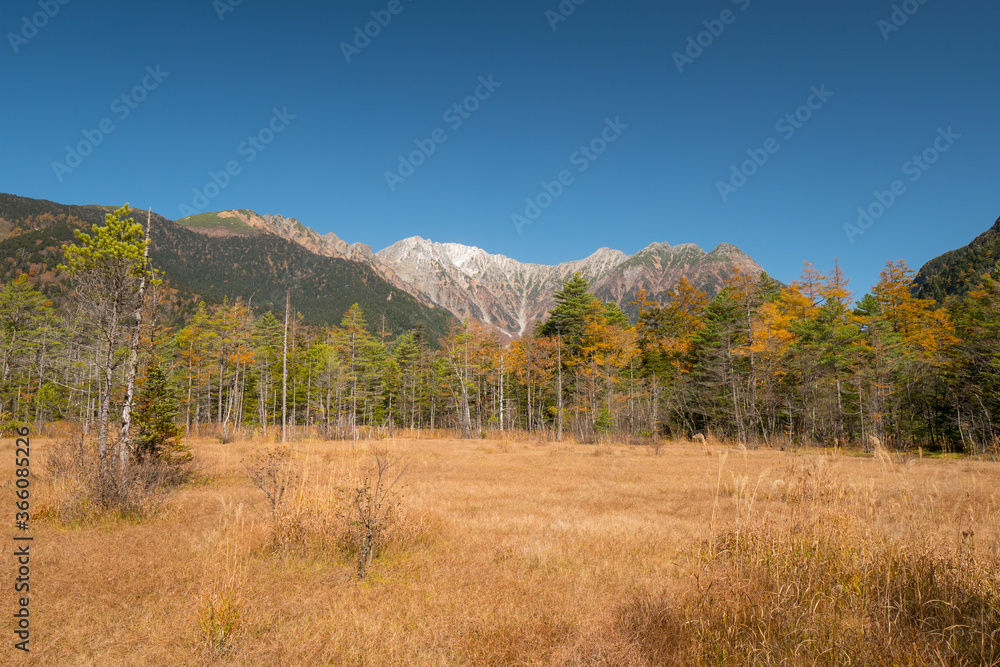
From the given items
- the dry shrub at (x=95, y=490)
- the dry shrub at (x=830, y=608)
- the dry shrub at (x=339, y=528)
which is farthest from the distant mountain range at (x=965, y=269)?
the dry shrub at (x=95, y=490)

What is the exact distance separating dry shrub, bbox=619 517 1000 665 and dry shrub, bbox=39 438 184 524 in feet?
28.1

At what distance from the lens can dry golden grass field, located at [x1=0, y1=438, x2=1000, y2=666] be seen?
3.25 m

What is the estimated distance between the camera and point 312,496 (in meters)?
6.98

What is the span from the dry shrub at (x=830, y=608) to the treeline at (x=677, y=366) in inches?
665

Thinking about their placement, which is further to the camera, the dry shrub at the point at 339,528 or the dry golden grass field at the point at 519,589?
the dry shrub at the point at 339,528

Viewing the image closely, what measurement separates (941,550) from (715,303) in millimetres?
33352

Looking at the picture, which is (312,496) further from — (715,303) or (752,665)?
(715,303)

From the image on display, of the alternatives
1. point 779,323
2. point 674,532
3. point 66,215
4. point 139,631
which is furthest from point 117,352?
point 66,215

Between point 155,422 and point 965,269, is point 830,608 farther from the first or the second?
point 965,269

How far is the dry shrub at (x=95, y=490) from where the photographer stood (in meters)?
7.42

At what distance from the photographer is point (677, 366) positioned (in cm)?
3428

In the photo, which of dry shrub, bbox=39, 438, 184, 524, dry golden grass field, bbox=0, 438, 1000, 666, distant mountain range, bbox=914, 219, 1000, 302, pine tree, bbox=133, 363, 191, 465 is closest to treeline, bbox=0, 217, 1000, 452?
pine tree, bbox=133, 363, 191, 465

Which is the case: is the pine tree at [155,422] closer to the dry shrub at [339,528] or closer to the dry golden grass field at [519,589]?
the dry golden grass field at [519,589]

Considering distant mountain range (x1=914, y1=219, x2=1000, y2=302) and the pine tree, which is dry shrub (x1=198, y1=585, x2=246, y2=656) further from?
distant mountain range (x1=914, y1=219, x2=1000, y2=302)
